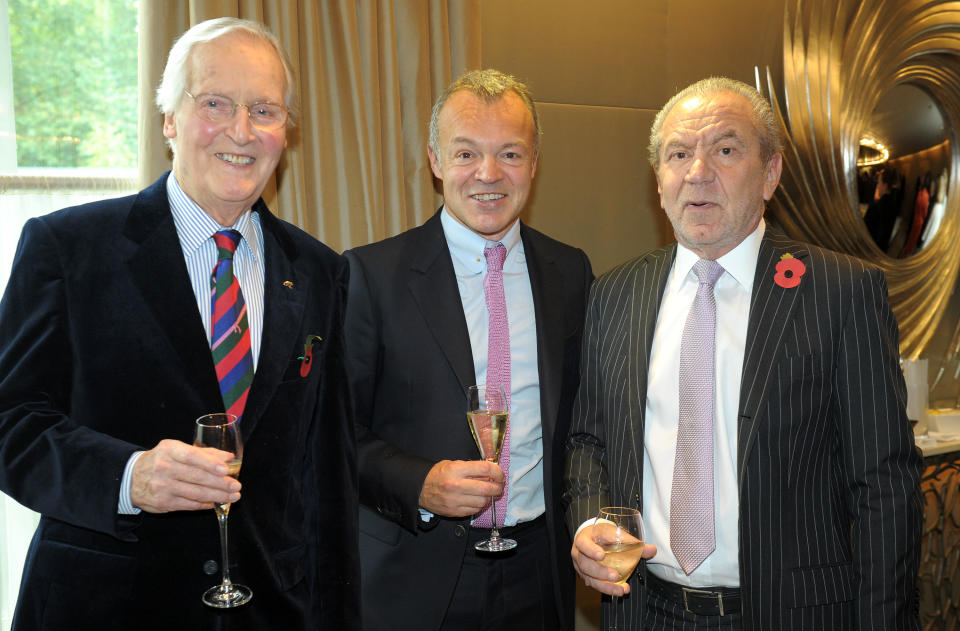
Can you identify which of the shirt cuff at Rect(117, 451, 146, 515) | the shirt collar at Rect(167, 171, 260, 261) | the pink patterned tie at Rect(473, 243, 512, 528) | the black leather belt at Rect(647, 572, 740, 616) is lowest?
the black leather belt at Rect(647, 572, 740, 616)

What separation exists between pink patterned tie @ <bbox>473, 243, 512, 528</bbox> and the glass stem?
0.82 m

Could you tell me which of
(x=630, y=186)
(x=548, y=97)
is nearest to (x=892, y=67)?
(x=630, y=186)

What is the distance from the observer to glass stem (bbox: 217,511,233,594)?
1730mm

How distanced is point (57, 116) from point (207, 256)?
3.80 ft

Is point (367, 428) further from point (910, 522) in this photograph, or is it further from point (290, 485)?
point (910, 522)

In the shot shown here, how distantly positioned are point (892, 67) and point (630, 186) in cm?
165

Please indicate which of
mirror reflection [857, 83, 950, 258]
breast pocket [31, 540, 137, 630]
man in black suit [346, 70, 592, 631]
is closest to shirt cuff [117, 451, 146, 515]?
breast pocket [31, 540, 137, 630]

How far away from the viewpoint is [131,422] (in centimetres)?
180

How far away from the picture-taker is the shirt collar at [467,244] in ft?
8.59

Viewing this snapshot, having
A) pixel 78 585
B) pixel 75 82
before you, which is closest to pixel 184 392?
pixel 78 585

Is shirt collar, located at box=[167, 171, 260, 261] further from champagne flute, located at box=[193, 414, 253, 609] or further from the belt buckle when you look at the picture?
the belt buckle

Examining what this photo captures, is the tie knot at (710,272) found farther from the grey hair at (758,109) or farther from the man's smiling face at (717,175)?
the grey hair at (758,109)

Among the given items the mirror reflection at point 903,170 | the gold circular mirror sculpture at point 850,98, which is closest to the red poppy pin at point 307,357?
the gold circular mirror sculpture at point 850,98

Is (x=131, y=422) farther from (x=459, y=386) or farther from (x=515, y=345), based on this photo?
(x=515, y=345)
